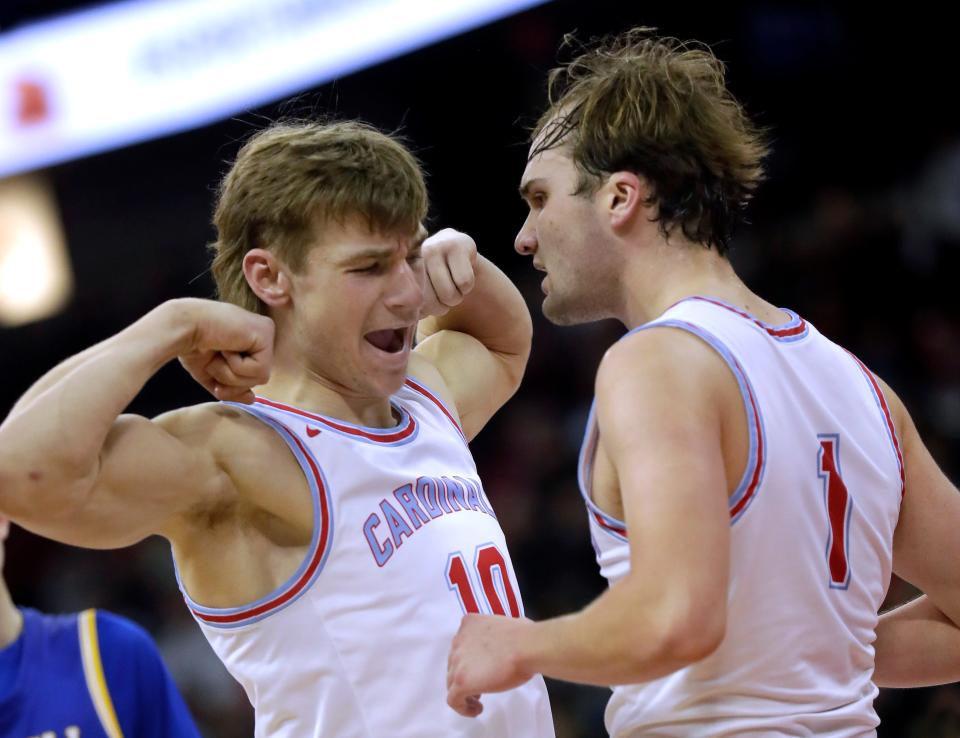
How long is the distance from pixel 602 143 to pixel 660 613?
1.17 meters

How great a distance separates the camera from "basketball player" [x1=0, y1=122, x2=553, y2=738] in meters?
2.83

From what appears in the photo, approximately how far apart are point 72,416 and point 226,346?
42 cm

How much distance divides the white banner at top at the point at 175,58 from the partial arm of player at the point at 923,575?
549 centimetres

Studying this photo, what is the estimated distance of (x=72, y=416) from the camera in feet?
8.99

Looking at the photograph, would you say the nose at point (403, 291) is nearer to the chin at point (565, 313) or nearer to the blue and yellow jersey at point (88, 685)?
the chin at point (565, 313)

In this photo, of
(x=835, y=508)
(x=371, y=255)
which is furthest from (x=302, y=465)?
(x=835, y=508)

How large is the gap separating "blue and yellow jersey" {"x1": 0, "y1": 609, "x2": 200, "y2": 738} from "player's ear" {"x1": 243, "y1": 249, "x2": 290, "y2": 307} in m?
0.86

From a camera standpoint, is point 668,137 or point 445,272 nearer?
point 668,137

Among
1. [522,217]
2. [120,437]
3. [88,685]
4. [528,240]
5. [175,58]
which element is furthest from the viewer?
[522,217]

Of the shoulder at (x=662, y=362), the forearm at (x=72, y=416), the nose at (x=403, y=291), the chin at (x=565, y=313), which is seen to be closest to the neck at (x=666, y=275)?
the chin at (x=565, y=313)

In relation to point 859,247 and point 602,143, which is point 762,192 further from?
point 602,143

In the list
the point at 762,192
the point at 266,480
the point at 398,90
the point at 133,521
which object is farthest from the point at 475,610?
the point at 398,90

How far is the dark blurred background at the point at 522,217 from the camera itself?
326 inches

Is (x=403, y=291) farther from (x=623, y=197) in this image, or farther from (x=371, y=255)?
(x=623, y=197)
